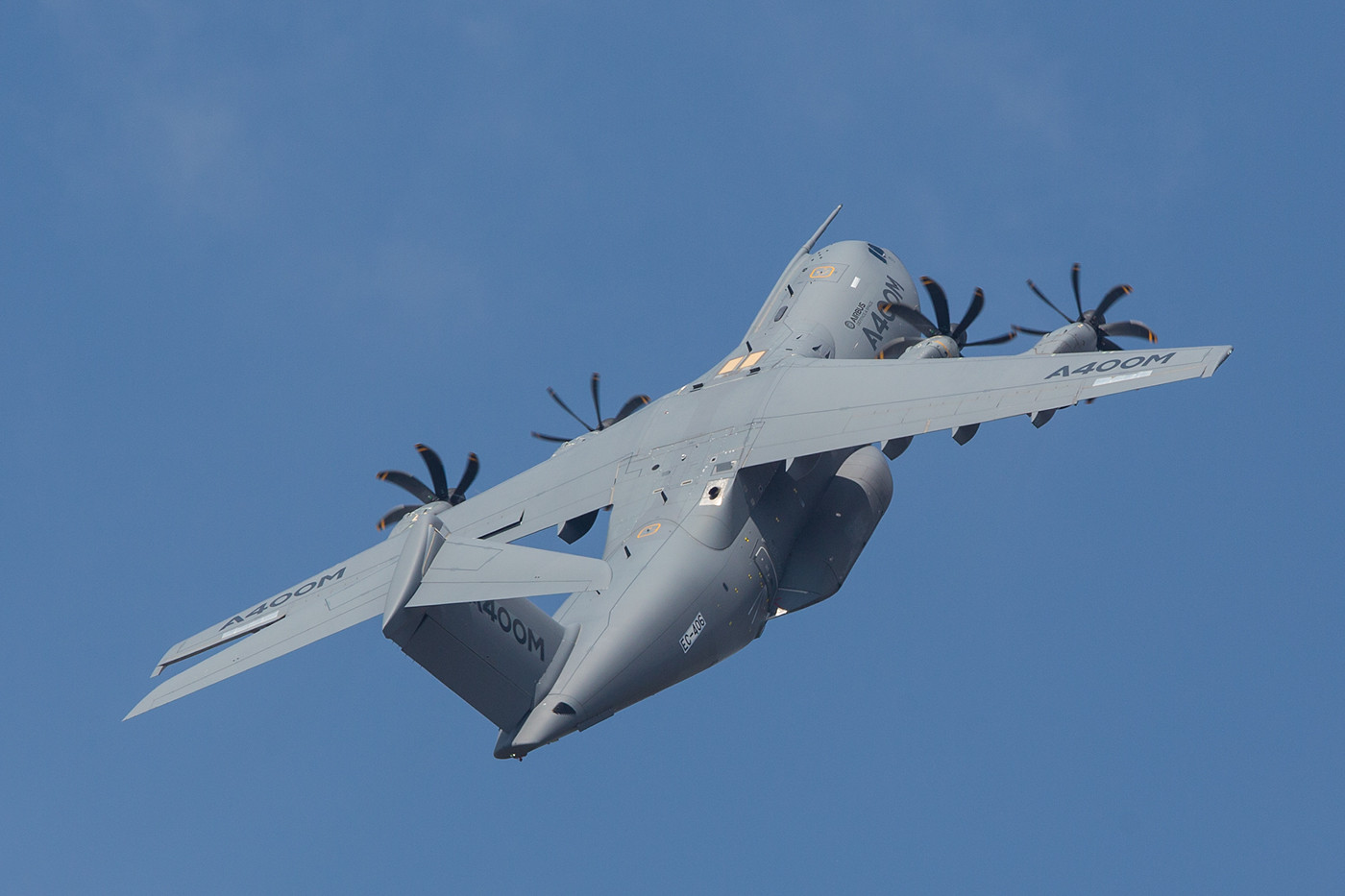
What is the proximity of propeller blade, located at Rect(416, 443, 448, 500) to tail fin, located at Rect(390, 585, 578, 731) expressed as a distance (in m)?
7.76

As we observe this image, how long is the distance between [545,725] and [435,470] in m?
9.03

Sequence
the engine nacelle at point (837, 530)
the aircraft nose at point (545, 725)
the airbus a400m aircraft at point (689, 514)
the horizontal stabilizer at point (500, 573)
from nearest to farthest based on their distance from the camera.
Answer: the horizontal stabilizer at point (500, 573) < the airbus a400m aircraft at point (689, 514) < the aircraft nose at point (545, 725) < the engine nacelle at point (837, 530)

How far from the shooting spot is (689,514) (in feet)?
104

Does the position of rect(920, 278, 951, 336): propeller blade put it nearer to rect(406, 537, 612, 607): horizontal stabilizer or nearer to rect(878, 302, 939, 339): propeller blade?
rect(878, 302, 939, 339): propeller blade

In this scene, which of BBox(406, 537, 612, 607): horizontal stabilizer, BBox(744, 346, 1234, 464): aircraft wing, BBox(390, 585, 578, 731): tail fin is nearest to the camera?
BBox(406, 537, 612, 607): horizontal stabilizer

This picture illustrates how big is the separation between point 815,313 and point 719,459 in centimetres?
675

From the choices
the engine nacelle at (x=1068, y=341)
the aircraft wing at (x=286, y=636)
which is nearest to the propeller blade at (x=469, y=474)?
the aircraft wing at (x=286, y=636)

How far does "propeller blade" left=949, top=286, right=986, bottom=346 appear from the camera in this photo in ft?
118

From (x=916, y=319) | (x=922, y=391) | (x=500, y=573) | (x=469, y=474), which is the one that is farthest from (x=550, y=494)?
(x=500, y=573)

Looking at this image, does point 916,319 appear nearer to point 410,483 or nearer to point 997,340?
point 997,340

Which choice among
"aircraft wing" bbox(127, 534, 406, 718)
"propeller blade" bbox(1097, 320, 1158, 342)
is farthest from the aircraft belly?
"propeller blade" bbox(1097, 320, 1158, 342)

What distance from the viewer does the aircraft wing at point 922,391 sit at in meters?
30.6

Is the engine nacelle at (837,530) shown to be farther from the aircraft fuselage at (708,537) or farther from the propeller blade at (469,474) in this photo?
the propeller blade at (469,474)

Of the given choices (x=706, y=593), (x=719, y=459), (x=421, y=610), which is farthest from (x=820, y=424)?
(x=421, y=610)
